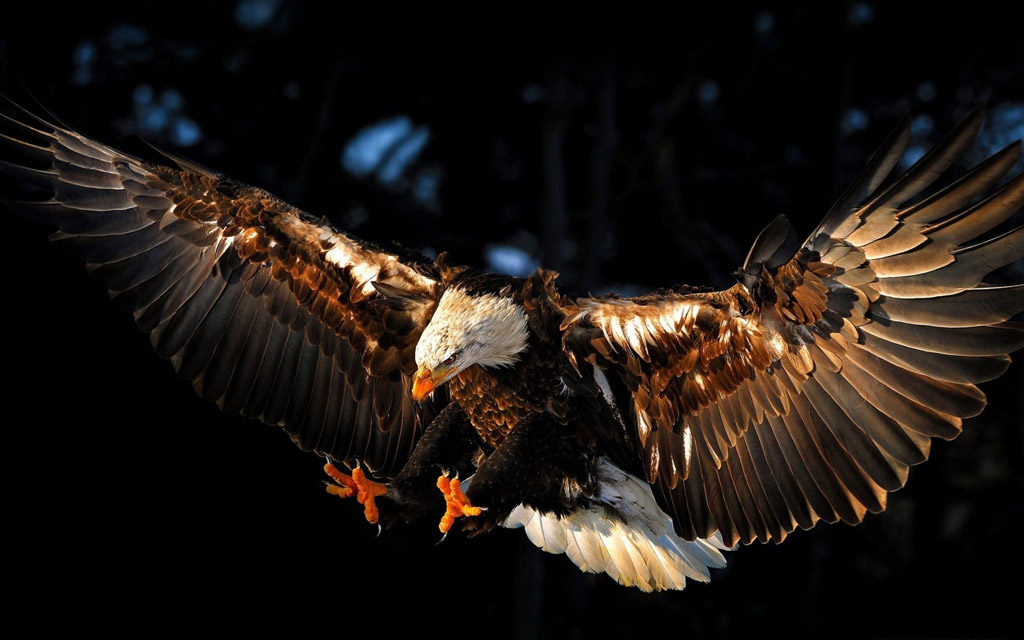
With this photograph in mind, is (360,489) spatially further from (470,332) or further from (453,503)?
(470,332)

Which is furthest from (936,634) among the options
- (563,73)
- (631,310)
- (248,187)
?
(248,187)

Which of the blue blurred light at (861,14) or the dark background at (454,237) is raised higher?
the blue blurred light at (861,14)

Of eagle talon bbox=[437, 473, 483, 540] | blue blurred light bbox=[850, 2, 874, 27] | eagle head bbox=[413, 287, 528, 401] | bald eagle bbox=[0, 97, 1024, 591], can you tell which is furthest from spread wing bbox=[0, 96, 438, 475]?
blue blurred light bbox=[850, 2, 874, 27]

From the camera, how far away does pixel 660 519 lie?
3.80 metres

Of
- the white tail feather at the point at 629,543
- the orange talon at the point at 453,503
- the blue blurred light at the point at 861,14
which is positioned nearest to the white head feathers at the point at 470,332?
the orange talon at the point at 453,503

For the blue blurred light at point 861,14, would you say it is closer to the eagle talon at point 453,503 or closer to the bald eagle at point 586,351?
the bald eagle at point 586,351

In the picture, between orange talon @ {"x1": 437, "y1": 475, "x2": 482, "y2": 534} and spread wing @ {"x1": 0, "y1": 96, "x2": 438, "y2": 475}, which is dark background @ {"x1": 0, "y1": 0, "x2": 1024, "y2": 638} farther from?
orange talon @ {"x1": 437, "y1": 475, "x2": 482, "y2": 534}

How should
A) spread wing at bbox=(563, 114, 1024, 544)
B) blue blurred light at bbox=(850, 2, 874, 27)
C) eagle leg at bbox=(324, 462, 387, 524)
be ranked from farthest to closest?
1. blue blurred light at bbox=(850, 2, 874, 27)
2. eagle leg at bbox=(324, 462, 387, 524)
3. spread wing at bbox=(563, 114, 1024, 544)

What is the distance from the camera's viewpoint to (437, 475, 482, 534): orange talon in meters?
3.08

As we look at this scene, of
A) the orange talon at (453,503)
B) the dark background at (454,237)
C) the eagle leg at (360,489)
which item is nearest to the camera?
the orange talon at (453,503)

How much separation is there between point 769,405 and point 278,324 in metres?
1.85

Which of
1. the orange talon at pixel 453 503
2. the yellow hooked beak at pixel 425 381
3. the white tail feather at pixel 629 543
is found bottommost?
the orange talon at pixel 453 503

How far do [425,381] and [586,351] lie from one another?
1.75ft

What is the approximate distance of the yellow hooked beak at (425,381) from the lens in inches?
126
